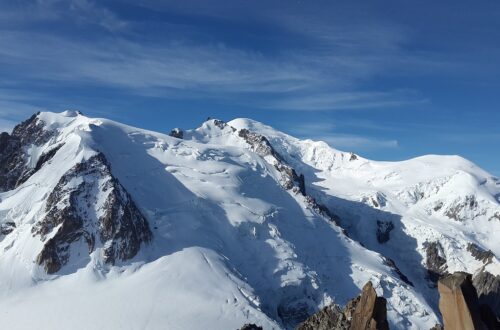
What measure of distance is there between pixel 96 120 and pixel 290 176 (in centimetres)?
5151

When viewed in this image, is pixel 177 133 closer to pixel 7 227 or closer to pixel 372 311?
pixel 7 227

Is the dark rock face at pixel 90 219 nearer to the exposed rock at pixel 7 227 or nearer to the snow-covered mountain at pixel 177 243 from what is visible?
the snow-covered mountain at pixel 177 243

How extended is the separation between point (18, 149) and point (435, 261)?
111532mm

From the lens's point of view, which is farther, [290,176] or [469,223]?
[469,223]

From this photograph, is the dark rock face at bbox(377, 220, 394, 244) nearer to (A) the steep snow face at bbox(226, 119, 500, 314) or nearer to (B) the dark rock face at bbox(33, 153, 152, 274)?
(A) the steep snow face at bbox(226, 119, 500, 314)

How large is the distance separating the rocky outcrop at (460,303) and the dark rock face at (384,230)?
156363 millimetres

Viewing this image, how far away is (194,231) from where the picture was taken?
114938 mm

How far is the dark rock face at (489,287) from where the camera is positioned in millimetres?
140375

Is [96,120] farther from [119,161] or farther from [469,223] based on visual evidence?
[469,223]

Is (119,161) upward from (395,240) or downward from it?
upward

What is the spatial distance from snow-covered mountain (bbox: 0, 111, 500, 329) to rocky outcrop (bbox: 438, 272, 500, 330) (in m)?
77.1

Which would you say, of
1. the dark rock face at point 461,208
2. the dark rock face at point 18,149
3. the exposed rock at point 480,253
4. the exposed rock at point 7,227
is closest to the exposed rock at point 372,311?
the exposed rock at point 7,227

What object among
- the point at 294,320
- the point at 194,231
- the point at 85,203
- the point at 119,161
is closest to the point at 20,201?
the point at 85,203

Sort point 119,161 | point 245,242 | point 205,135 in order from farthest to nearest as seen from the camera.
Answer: point 205,135 < point 119,161 < point 245,242
